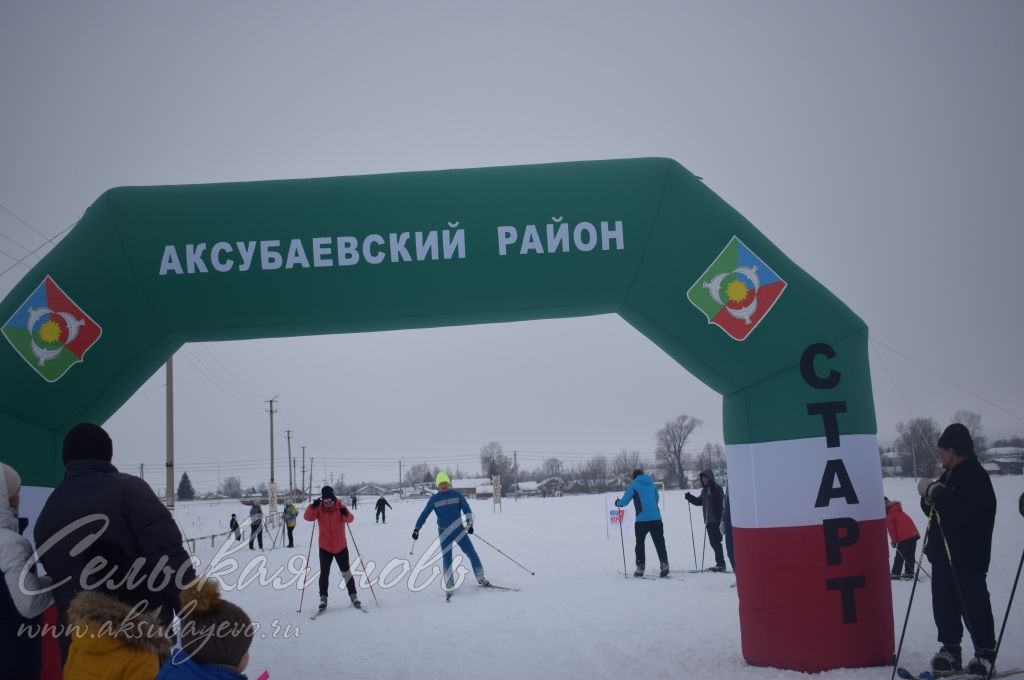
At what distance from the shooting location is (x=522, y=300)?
616 centimetres

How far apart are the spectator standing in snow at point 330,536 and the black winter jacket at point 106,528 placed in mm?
5478

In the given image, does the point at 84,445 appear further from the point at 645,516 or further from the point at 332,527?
the point at 645,516

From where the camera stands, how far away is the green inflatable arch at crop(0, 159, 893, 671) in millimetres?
5711

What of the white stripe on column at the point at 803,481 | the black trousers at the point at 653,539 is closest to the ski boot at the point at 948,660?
the white stripe on column at the point at 803,481

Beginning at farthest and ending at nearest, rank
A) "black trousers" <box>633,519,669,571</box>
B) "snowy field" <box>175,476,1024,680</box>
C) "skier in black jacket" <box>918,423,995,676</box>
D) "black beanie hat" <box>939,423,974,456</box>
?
1. "black trousers" <box>633,519,669,571</box>
2. "snowy field" <box>175,476,1024,680</box>
3. "black beanie hat" <box>939,423,974,456</box>
4. "skier in black jacket" <box>918,423,995,676</box>

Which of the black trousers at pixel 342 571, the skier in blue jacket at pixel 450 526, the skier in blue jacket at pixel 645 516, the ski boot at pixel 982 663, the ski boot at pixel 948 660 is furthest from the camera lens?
the skier in blue jacket at pixel 645 516

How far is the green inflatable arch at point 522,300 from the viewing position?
571 centimetres

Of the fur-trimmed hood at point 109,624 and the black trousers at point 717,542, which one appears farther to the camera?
the black trousers at point 717,542

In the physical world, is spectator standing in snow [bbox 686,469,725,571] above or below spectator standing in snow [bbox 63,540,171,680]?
below

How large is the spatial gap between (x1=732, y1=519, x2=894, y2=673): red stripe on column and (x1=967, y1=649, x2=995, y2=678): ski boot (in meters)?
0.71

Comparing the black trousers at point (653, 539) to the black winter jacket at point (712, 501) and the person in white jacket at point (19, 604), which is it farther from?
the person in white jacket at point (19, 604)

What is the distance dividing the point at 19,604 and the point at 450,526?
687 cm

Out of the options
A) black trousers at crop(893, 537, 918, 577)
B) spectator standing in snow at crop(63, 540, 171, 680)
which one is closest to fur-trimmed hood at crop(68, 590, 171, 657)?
spectator standing in snow at crop(63, 540, 171, 680)

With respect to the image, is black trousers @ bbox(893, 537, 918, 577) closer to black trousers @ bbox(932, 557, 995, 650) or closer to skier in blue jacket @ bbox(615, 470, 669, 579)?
skier in blue jacket @ bbox(615, 470, 669, 579)
